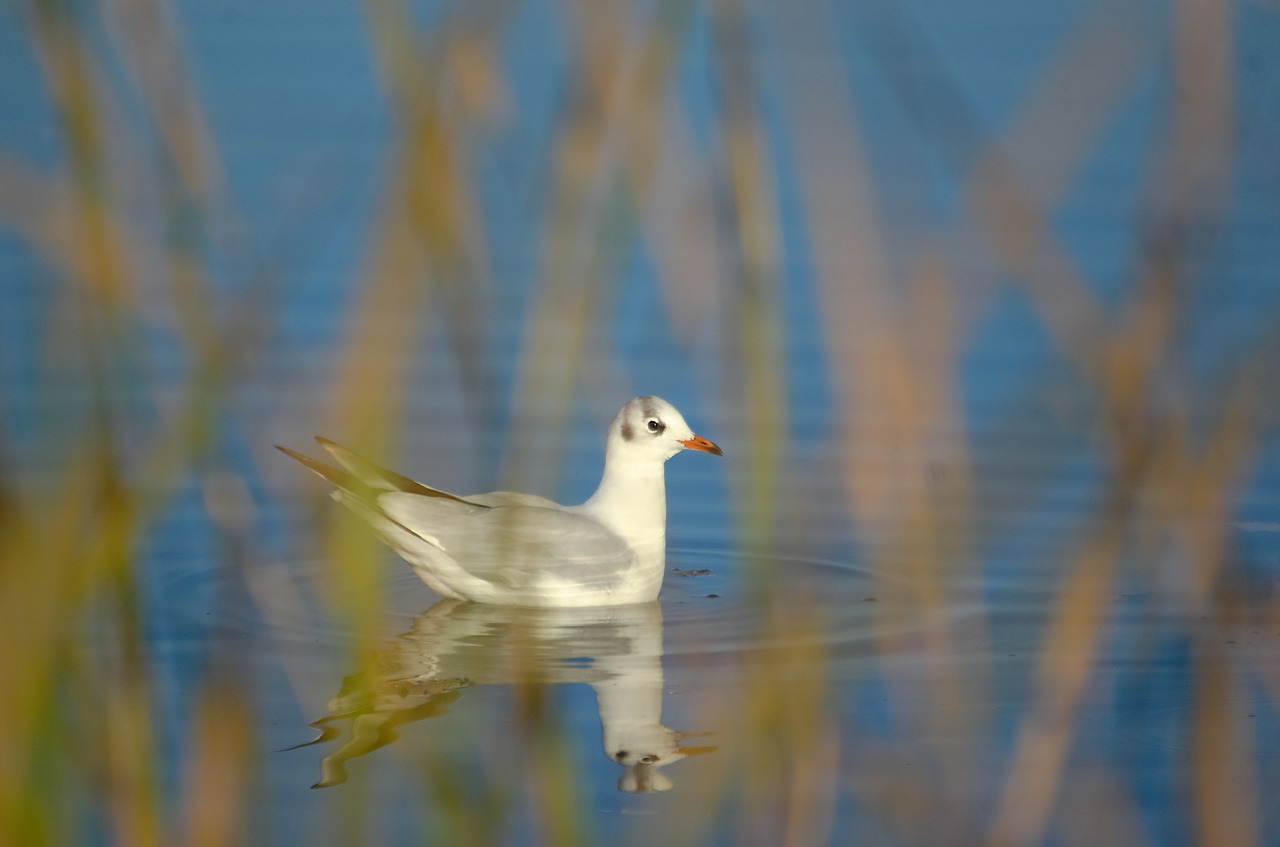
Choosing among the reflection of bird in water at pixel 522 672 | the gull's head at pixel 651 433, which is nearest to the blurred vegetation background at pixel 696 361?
the reflection of bird in water at pixel 522 672

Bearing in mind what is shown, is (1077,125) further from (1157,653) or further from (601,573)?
(601,573)

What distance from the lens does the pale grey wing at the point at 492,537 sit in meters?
5.48

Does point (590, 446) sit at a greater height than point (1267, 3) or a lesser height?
lesser

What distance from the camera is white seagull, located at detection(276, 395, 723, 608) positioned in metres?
5.50

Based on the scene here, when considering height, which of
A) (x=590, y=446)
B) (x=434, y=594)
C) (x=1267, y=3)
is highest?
(x=1267, y=3)

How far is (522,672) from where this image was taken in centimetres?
340

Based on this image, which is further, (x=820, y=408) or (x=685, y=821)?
(x=820, y=408)

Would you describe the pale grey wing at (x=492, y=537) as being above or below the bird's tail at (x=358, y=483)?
below

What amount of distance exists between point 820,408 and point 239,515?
429 cm

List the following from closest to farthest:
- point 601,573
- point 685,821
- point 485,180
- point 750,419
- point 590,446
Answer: point 750,419 → point 485,180 → point 685,821 → point 601,573 → point 590,446

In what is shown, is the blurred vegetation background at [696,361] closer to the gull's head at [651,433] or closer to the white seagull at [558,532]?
the white seagull at [558,532]

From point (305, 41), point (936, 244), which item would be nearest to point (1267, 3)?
point (936, 244)

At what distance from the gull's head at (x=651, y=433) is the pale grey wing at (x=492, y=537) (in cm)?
29

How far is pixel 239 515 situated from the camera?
3062mm
